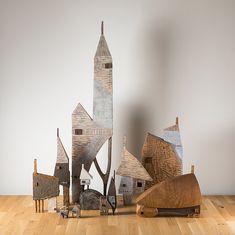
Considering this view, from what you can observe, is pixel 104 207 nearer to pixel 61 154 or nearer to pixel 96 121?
pixel 61 154

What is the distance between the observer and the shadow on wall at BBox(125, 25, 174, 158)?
3363 millimetres

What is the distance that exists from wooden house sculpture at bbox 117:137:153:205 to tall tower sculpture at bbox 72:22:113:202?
0.41 ft

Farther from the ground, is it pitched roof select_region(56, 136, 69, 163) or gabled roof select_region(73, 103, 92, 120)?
gabled roof select_region(73, 103, 92, 120)

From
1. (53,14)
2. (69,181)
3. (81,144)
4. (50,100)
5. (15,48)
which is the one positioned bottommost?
(69,181)

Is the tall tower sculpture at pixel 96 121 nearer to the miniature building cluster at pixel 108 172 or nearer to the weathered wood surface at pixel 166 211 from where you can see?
the miniature building cluster at pixel 108 172

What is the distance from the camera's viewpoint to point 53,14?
10.9 ft

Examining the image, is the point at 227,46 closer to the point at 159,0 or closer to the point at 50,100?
the point at 159,0

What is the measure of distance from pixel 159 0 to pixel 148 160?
0.96m

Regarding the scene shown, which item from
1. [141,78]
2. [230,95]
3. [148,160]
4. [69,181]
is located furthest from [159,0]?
[69,181]

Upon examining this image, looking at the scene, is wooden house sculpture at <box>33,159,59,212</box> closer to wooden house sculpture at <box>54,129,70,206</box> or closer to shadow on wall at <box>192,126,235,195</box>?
wooden house sculpture at <box>54,129,70,206</box>

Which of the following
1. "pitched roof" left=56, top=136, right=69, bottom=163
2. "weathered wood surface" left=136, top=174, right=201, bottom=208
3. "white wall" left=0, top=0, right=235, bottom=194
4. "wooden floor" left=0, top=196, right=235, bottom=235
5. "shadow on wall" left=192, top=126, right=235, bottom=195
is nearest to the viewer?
"wooden floor" left=0, top=196, right=235, bottom=235

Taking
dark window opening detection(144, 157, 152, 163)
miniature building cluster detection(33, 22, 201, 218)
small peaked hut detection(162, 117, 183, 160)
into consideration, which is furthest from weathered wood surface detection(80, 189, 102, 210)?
small peaked hut detection(162, 117, 183, 160)

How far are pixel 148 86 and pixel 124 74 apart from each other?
16 centimetres

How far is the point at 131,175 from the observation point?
3141 mm
